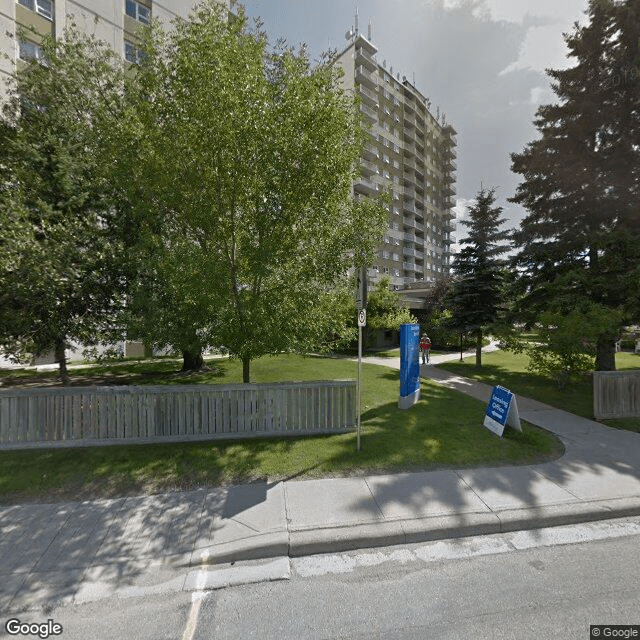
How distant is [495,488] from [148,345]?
6679 mm

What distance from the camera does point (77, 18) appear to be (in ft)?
66.3

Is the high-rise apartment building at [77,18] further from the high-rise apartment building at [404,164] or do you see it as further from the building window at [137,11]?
the high-rise apartment building at [404,164]

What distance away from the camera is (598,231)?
11.6m

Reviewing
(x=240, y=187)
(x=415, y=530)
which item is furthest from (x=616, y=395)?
(x=240, y=187)

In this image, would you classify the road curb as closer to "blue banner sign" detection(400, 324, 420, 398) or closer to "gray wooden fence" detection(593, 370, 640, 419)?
"gray wooden fence" detection(593, 370, 640, 419)

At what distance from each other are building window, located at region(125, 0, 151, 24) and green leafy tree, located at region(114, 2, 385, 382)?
22.2 metres

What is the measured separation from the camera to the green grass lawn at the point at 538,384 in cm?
911

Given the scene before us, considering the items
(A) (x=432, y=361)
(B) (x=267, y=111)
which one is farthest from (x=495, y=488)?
(A) (x=432, y=361)

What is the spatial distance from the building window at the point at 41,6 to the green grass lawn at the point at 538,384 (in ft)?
97.6

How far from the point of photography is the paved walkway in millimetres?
3387

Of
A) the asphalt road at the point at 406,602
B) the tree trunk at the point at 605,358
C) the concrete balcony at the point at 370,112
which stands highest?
the concrete balcony at the point at 370,112

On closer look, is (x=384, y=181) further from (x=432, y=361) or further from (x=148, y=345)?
(x=148, y=345)

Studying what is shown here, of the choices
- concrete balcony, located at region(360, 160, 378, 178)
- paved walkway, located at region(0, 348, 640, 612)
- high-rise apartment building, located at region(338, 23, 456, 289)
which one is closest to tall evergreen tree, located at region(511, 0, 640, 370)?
paved walkway, located at region(0, 348, 640, 612)

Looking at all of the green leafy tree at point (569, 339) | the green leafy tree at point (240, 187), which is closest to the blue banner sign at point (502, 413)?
the green leafy tree at point (240, 187)
